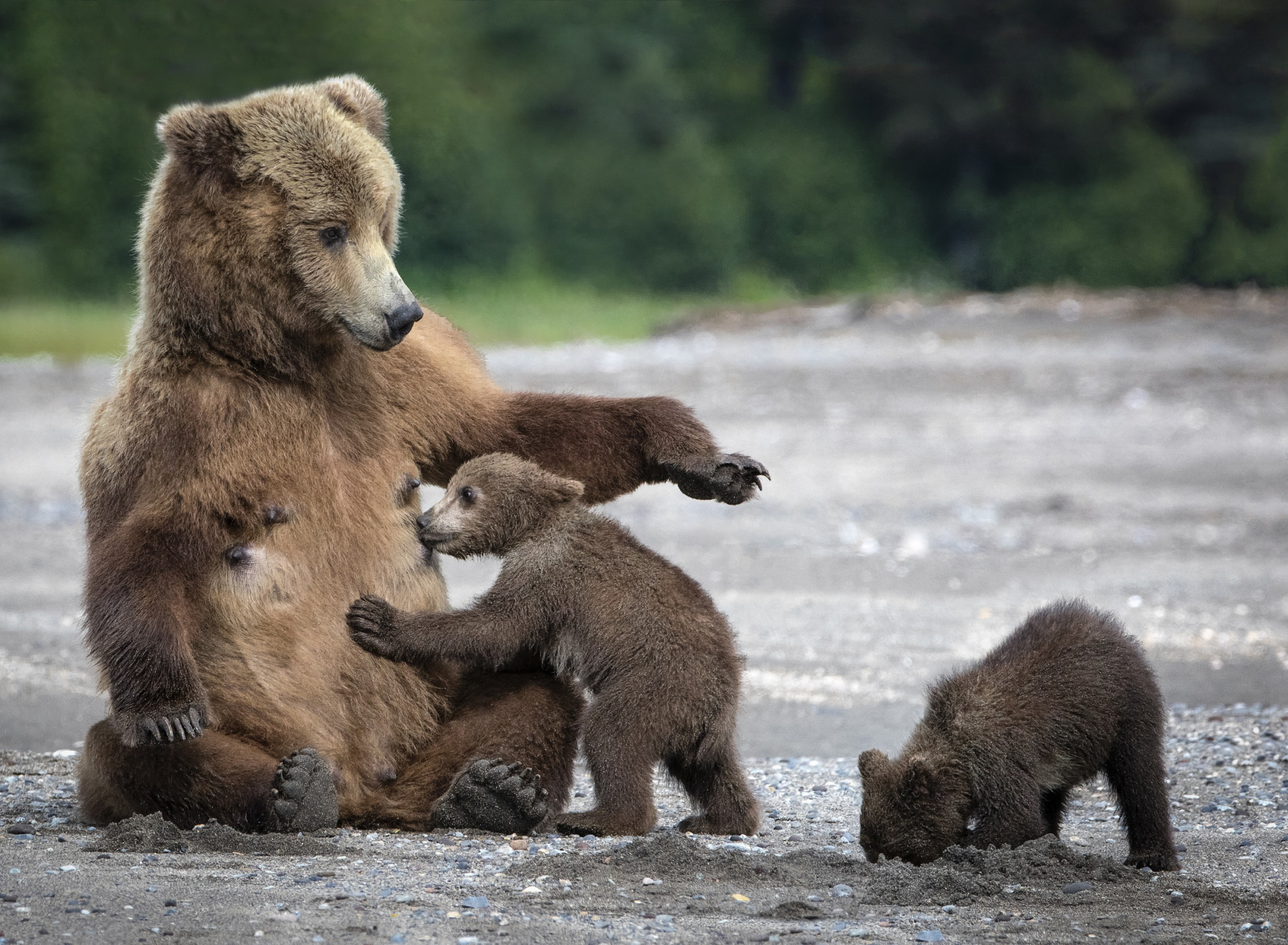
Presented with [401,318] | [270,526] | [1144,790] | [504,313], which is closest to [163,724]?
[270,526]

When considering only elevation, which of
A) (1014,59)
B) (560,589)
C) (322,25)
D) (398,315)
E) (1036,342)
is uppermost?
(1014,59)

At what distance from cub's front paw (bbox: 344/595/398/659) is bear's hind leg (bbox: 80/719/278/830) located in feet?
1.39

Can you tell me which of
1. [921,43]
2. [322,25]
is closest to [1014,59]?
[921,43]

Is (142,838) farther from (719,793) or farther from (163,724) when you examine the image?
(719,793)

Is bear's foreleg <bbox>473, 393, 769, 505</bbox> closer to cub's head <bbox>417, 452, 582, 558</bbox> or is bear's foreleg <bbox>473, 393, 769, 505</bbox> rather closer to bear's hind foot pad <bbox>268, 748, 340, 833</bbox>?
cub's head <bbox>417, 452, 582, 558</bbox>

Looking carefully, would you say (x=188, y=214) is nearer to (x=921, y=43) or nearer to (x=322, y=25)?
(x=322, y=25)

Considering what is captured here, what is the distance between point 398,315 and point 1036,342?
1931 centimetres

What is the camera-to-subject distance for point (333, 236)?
4863 mm

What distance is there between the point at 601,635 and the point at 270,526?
1009mm

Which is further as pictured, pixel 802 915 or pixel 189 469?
pixel 189 469

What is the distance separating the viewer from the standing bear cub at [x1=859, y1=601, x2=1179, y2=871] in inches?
186

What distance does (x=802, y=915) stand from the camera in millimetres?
4195

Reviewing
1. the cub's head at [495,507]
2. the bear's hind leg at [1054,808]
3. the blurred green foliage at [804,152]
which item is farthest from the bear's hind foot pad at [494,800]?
the blurred green foliage at [804,152]

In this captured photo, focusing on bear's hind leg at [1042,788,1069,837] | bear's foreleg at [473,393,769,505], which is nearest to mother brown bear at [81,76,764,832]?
bear's foreleg at [473,393,769,505]
